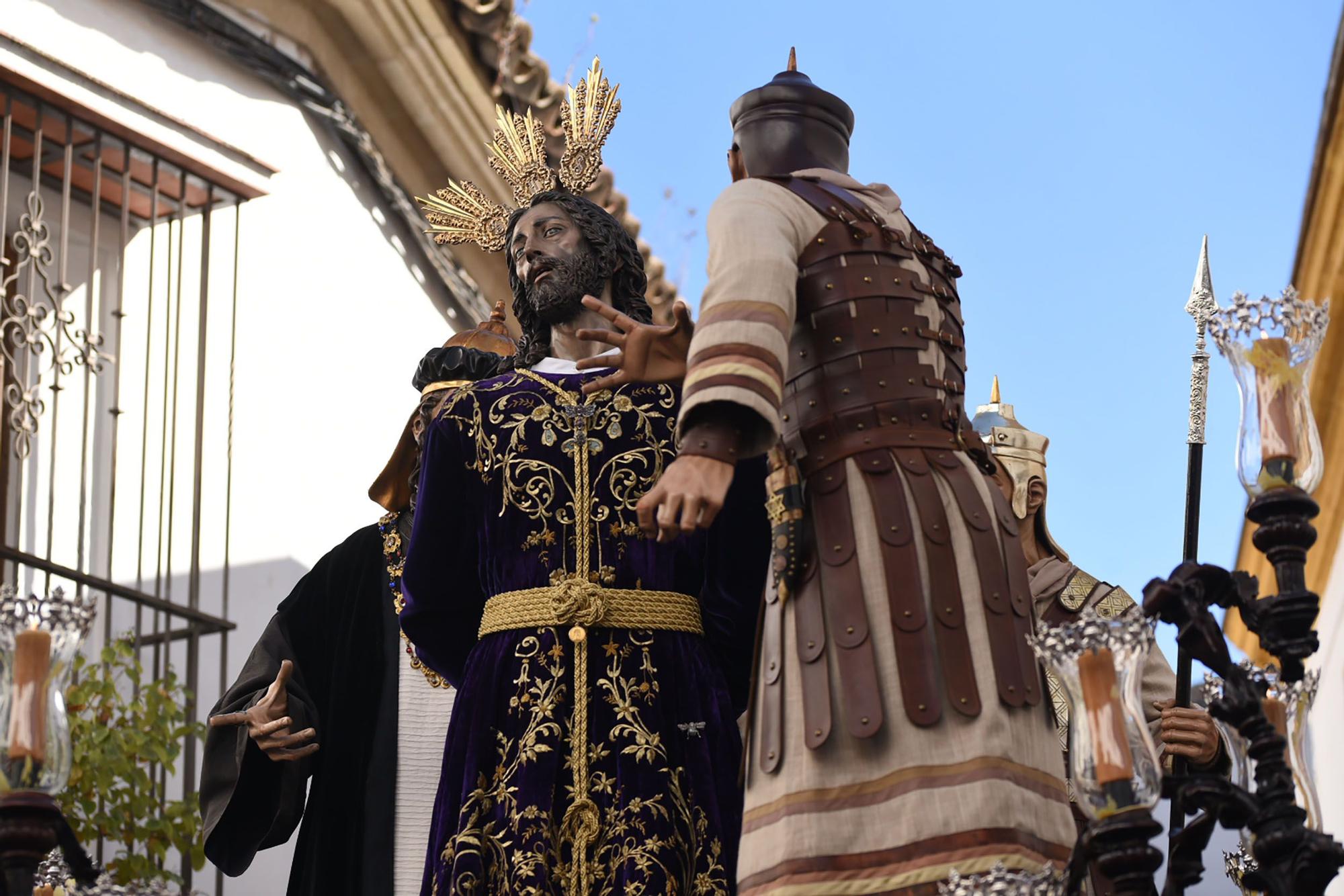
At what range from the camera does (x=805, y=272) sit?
3.87m

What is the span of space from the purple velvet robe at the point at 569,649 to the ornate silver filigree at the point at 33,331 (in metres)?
2.92

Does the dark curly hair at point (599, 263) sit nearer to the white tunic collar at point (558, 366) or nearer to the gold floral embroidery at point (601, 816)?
the white tunic collar at point (558, 366)

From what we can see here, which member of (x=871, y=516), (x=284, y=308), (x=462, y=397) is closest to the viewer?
(x=871, y=516)

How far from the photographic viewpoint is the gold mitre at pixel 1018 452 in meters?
5.65

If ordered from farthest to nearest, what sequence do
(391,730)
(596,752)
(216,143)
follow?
(216,143) < (391,730) < (596,752)

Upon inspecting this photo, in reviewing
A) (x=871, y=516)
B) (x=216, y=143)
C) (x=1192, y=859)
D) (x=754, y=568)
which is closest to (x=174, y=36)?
(x=216, y=143)

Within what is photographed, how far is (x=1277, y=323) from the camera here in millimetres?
3594

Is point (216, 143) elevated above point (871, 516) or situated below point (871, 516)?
above

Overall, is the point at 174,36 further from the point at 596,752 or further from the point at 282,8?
the point at 596,752

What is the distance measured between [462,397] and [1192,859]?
175 cm

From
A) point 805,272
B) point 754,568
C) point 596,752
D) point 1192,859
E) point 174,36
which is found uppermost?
point 174,36

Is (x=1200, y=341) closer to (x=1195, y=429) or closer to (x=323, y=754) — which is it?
(x=1195, y=429)

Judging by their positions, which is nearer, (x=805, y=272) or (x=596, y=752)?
(x=805, y=272)

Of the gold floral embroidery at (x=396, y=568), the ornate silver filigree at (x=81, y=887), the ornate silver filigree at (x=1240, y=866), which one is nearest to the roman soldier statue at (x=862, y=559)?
the ornate silver filigree at (x=1240, y=866)
